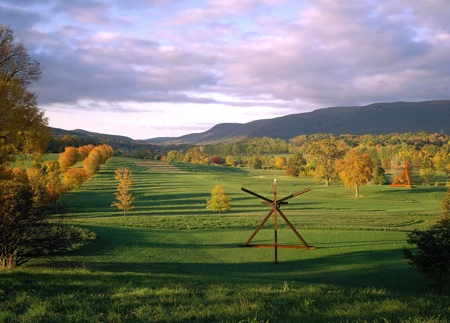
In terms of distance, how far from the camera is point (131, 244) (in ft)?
87.9

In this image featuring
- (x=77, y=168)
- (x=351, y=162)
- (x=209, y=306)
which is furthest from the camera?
(x=77, y=168)

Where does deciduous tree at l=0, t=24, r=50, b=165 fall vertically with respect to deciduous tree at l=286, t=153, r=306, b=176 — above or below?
above

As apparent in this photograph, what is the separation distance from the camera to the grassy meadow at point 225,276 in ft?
21.7

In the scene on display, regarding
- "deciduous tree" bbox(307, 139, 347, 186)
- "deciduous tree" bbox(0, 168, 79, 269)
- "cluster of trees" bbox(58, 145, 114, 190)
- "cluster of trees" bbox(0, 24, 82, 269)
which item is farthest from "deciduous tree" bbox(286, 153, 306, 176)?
"deciduous tree" bbox(0, 168, 79, 269)

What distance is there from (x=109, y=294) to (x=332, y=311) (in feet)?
14.7

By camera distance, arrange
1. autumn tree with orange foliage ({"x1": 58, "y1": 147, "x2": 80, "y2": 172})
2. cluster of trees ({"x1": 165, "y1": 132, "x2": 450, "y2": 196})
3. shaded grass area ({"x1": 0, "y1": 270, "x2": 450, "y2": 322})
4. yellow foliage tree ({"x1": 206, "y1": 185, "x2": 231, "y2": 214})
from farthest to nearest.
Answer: autumn tree with orange foliage ({"x1": 58, "y1": 147, "x2": 80, "y2": 172}) → cluster of trees ({"x1": 165, "y1": 132, "x2": 450, "y2": 196}) → yellow foliage tree ({"x1": 206, "y1": 185, "x2": 231, "y2": 214}) → shaded grass area ({"x1": 0, "y1": 270, "x2": 450, "y2": 322})

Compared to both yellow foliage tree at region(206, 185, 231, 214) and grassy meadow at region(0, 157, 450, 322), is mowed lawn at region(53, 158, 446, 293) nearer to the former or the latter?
grassy meadow at region(0, 157, 450, 322)

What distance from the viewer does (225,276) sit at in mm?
16328

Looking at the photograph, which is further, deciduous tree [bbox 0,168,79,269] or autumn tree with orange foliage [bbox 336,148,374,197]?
autumn tree with orange foliage [bbox 336,148,374,197]

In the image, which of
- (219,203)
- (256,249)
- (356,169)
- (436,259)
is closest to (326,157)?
(356,169)

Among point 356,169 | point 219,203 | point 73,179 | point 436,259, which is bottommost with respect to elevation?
point 219,203

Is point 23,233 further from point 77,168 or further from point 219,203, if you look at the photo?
point 77,168

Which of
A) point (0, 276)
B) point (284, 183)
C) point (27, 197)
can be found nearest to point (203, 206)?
point (284, 183)

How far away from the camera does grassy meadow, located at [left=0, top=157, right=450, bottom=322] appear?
21.7ft
